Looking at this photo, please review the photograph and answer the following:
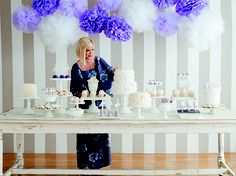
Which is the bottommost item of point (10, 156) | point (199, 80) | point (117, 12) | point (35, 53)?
point (10, 156)

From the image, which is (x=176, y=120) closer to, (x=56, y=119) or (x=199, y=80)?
(x=56, y=119)

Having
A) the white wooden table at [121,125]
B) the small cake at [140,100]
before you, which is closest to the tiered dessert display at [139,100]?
the small cake at [140,100]

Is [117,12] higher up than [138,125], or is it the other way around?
[117,12]

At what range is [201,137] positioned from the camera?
5535 mm

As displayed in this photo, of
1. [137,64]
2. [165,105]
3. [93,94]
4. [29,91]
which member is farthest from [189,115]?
[137,64]

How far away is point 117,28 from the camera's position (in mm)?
4727

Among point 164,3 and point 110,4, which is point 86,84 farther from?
point 164,3

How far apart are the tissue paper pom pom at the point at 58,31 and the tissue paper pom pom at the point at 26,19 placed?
0.26ft

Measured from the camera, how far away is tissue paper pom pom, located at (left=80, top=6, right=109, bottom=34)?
4.73 meters

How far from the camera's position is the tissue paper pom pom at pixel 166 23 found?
4.98 m

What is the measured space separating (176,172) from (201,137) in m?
1.78

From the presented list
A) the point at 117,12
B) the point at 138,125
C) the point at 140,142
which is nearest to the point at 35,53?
the point at 117,12

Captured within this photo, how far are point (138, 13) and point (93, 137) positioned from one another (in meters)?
1.53

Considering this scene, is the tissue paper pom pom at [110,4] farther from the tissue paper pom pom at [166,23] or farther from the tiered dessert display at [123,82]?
the tiered dessert display at [123,82]
